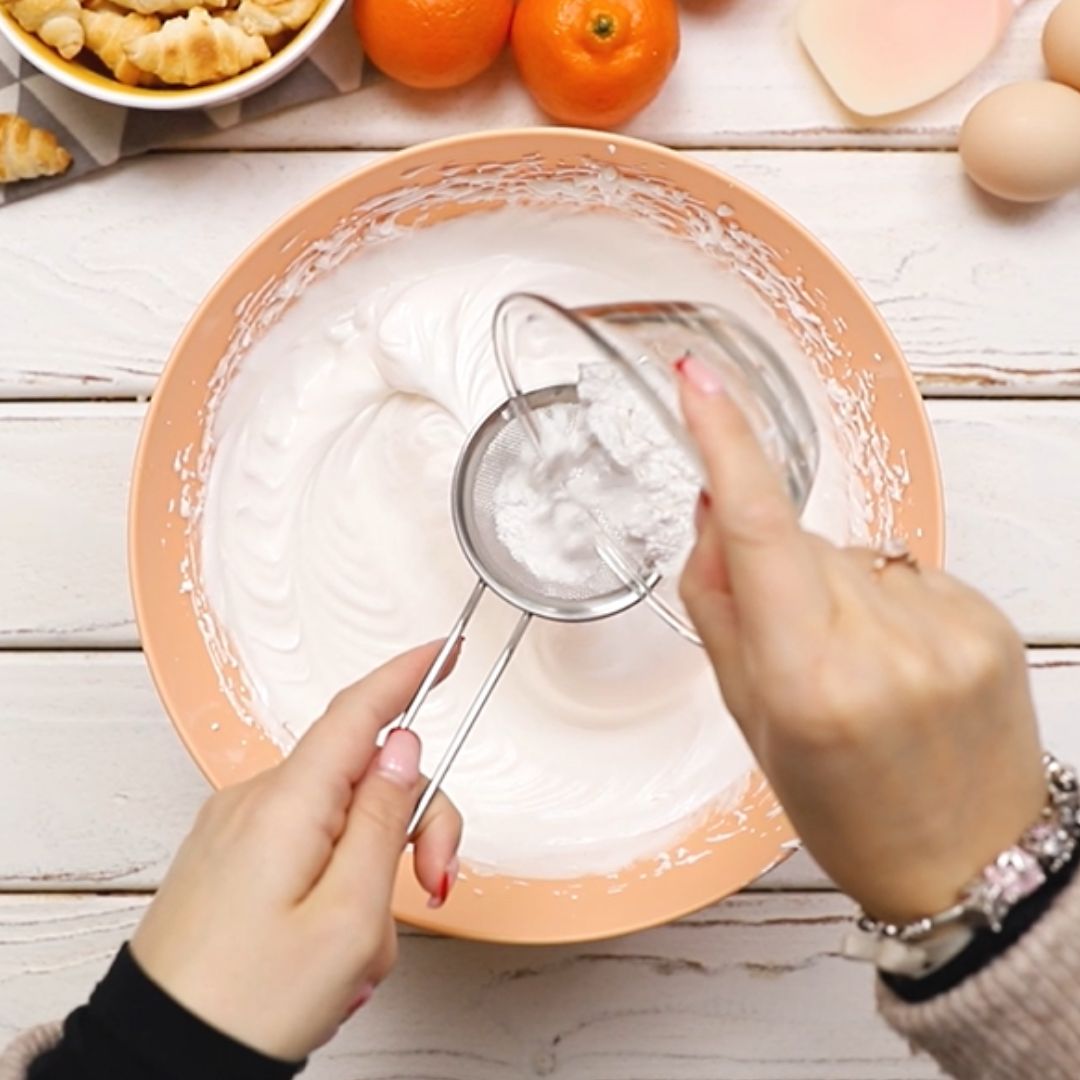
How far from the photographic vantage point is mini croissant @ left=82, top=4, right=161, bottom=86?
92 centimetres

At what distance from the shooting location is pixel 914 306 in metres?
0.99

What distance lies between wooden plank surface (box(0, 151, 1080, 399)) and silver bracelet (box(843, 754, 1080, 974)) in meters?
0.47

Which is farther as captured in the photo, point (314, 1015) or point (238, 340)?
point (238, 340)

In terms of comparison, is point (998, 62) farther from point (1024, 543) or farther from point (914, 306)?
point (1024, 543)

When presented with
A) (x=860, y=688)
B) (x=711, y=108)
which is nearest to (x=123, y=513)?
(x=711, y=108)

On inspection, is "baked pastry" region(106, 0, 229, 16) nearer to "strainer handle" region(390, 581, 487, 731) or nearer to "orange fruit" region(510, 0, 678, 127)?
"orange fruit" region(510, 0, 678, 127)

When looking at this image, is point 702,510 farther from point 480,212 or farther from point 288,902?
point 480,212

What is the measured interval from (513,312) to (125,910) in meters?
0.54

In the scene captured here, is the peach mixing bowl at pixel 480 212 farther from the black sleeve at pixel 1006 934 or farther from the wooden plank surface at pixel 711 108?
the black sleeve at pixel 1006 934

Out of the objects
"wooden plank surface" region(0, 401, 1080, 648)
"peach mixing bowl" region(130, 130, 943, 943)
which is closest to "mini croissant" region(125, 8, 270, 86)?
"peach mixing bowl" region(130, 130, 943, 943)

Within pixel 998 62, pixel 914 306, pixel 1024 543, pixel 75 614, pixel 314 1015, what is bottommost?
pixel 75 614

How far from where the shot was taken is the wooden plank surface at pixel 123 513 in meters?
0.98

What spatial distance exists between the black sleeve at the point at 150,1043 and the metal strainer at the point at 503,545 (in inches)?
11.8

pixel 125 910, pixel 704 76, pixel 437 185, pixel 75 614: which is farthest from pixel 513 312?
pixel 125 910
